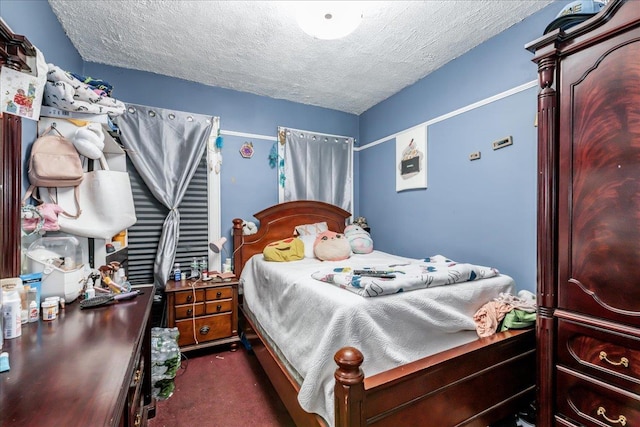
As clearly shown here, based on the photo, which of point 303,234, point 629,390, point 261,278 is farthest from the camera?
point 303,234

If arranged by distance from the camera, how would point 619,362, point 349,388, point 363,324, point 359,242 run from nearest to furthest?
1. point 349,388
2. point 619,362
3. point 363,324
4. point 359,242

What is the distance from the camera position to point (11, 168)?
123cm

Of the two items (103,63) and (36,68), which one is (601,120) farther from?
(103,63)

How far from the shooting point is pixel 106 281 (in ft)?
5.04

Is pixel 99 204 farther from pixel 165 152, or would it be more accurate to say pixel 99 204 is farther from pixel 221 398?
pixel 221 398

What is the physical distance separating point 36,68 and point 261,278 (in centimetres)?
190

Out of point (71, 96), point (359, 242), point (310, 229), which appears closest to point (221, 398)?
point (310, 229)

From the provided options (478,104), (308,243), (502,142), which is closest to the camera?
(502,142)

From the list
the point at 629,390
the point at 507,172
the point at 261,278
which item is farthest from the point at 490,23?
the point at 261,278

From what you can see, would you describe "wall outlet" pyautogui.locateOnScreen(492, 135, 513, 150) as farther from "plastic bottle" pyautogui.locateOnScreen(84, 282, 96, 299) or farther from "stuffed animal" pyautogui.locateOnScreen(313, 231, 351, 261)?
"plastic bottle" pyautogui.locateOnScreen(84, 282, 96, 299)

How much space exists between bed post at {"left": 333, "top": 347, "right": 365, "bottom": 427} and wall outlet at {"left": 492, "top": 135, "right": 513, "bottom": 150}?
79.3 inches

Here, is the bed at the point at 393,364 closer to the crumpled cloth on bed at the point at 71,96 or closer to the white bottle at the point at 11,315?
the white bottle at the point at 11,315

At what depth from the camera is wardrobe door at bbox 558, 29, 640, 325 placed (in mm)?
1146

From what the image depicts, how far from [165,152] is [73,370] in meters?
2.40
